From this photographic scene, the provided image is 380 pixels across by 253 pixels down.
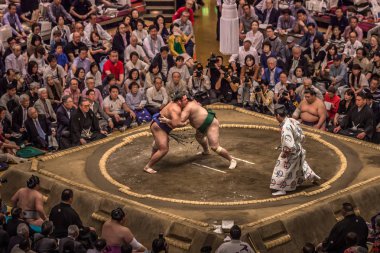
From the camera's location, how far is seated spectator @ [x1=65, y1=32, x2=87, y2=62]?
12602 mm

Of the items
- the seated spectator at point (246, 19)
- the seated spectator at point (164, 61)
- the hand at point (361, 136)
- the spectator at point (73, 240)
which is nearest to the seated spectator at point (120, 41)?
the seated spectator at point (164, 61)

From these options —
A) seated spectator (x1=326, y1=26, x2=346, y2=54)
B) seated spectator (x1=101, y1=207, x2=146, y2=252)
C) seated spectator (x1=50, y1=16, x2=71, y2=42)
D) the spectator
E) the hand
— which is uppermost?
seated spectator (x1=50, y1=16, x2=71, y2=42)

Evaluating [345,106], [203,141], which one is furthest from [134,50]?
[345,106]

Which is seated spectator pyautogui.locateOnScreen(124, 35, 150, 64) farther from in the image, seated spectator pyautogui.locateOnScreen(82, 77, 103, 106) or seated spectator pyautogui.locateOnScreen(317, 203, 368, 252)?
seated spectator pyautogui.locateOnScreen(317, 203, 368, 252)

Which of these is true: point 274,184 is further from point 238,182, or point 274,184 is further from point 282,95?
point 282,95

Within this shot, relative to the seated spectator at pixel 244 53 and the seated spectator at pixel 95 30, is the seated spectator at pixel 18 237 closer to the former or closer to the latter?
the seated spectator at pixel 244 53

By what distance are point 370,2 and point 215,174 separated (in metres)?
5.14

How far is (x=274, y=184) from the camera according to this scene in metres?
9.41

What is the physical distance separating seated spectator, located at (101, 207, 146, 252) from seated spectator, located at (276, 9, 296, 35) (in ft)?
20.0

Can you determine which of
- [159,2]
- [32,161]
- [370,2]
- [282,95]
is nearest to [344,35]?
[370,2]

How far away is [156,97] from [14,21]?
8.26ft

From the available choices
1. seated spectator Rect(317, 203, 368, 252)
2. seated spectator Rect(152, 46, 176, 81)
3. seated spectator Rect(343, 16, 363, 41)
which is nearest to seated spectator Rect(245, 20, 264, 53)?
seated spectator Rect(343, 16, 363, 41)

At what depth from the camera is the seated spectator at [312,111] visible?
35.8ft

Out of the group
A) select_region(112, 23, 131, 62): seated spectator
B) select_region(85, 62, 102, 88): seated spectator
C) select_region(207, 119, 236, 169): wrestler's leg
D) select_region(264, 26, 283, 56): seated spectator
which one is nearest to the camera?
select_region(207, 119, 236, 169): wrestler's leg
